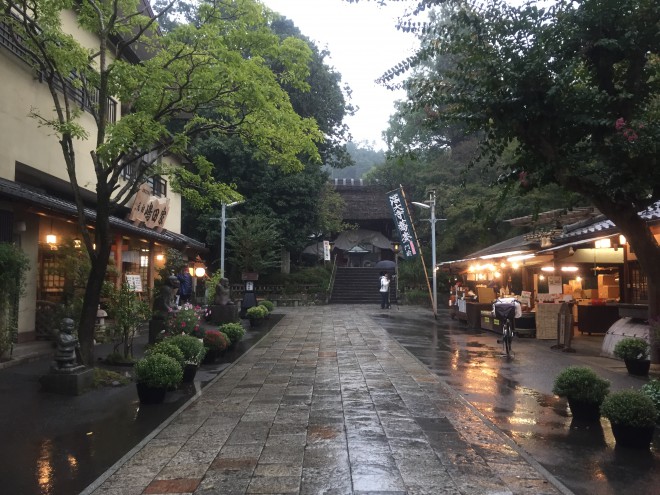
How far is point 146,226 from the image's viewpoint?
16.8 m

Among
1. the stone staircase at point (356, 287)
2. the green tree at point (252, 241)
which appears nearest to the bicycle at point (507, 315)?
the green tree at point (252, 241)

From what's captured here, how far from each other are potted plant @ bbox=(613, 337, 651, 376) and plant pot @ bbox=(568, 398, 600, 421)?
11.0ft

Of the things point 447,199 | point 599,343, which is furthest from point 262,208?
point 599,343

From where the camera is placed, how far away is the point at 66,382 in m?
7.90

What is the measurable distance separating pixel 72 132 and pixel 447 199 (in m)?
23.9

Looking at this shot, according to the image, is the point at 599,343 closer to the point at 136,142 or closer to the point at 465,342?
the point at 465,342

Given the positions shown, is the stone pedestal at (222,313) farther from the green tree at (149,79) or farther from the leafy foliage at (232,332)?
the green tree at (149,79)

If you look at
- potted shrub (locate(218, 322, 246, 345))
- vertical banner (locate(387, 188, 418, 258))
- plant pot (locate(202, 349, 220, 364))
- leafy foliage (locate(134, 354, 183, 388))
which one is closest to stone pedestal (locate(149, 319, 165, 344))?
potted shrub (locate(218, 322, 246, 345))

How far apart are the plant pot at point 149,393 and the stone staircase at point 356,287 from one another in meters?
25.8

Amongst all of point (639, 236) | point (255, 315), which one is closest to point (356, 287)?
point (255, 315)

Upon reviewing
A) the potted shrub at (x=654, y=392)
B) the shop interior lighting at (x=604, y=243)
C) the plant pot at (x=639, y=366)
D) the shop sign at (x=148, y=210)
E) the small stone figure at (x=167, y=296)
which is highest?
the shop sign at (x=148, y=210)

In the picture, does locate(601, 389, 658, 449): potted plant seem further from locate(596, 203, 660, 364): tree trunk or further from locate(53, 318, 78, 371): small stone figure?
locate(53, 318, 78, 371): small stone figure

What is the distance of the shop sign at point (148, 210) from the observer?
15.6 meters

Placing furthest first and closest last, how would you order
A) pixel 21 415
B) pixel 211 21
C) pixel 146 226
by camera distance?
pixel 146 226
pixel 211 21
pixel 21 415
